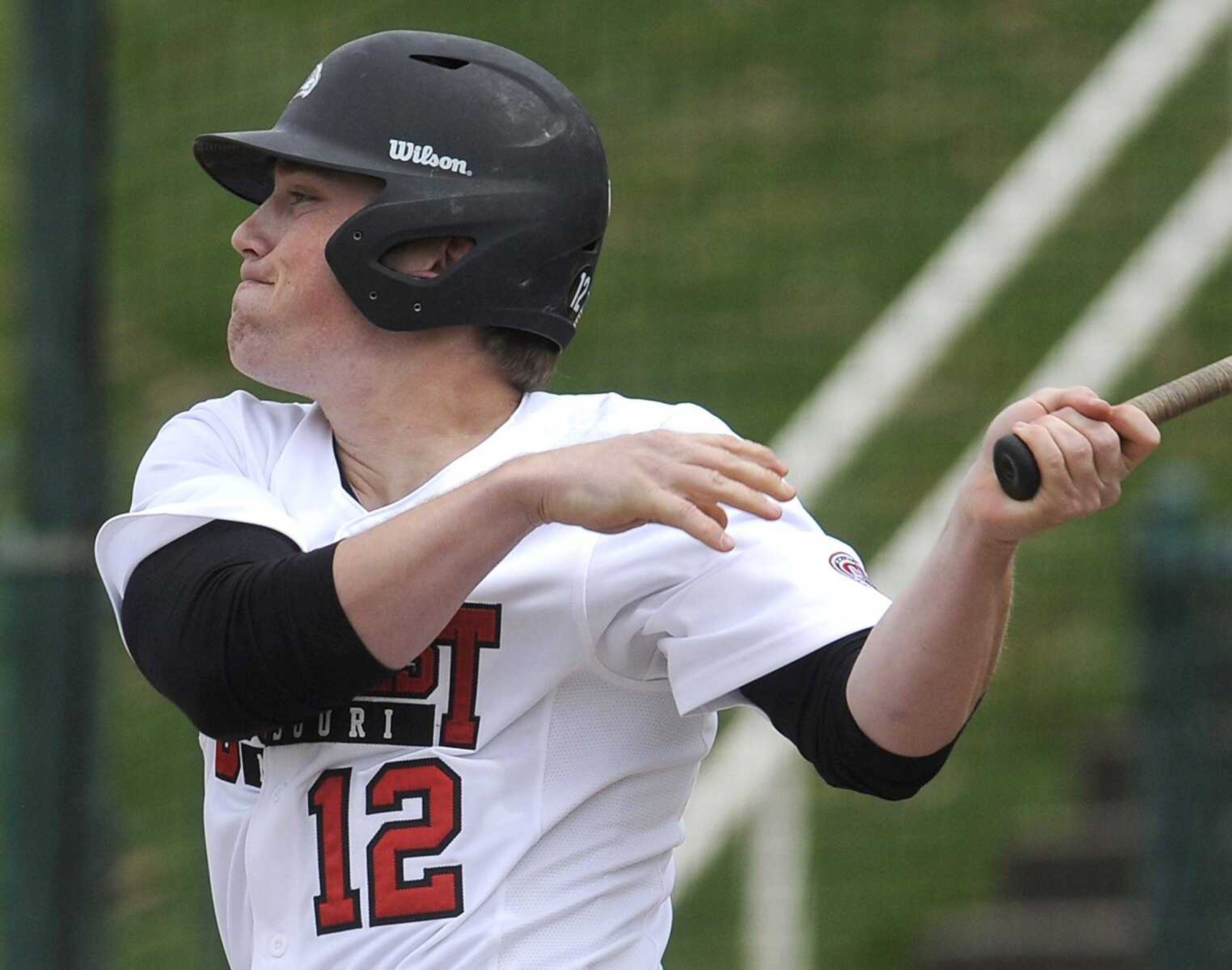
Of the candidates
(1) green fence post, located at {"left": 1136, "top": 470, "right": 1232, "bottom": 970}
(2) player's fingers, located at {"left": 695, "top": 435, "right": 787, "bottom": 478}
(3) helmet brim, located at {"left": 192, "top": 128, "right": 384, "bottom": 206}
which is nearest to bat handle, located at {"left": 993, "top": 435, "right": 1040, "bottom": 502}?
(2) player's fingers, located at {"left": 695, "top": 435, "right": 787, "bottom": 478}

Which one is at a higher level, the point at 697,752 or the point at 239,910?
the point at 697,752

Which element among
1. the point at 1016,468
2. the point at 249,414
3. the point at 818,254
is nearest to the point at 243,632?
the point at 249,414

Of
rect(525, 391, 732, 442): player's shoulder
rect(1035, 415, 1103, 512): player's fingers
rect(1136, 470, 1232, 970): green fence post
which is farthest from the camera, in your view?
rect(1136, 470, 1232, 970): green fence post

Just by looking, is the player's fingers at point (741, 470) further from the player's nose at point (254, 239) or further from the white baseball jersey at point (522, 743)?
the player's nose at point (254, 239)

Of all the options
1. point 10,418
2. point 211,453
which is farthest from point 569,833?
point 10,418

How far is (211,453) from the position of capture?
2.56 metres

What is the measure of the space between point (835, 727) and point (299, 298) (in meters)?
0.79

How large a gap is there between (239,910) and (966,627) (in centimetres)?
94

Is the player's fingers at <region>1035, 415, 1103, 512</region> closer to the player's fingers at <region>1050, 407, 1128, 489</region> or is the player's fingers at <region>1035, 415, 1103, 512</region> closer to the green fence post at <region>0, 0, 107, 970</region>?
the player's fingers at <region>1050, 407, 1128, 489</region>

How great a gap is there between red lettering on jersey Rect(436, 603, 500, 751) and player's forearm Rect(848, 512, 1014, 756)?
41 centimetres

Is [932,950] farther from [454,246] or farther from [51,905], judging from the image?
[454,246]

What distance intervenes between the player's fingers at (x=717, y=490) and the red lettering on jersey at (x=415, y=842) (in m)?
0.51

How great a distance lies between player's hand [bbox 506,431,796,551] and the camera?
2027 millimetres

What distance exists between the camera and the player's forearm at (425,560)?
214 cm
